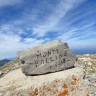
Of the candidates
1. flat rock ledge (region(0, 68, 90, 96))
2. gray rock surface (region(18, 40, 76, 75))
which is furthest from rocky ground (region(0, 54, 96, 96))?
gray rock surface (region(18, 40, 76, 75))

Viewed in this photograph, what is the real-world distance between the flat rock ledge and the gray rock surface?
28.9 inches

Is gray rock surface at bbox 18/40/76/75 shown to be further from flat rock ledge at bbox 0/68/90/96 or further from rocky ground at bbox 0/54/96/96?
rocky ground at bbox 0/54/96/96

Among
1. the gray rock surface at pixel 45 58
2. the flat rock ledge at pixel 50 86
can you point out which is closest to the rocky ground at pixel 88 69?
the flat rock ledge at pixel 50 86

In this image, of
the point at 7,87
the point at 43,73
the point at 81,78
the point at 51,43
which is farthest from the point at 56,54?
the point at 7,87

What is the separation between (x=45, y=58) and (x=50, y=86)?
2253 millimetres

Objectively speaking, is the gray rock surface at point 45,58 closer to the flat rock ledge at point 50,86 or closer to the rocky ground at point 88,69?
the flat rock ledge at point 50,86

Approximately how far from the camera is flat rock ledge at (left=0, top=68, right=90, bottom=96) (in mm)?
10352

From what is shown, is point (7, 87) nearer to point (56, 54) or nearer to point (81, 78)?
point (56, 54)

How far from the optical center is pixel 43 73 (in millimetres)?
12000

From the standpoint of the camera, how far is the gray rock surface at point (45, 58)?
1177cm

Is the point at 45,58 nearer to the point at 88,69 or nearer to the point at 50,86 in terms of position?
the point at 50,86

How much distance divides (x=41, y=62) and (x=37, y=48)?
1.14 m

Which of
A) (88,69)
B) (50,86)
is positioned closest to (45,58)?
(50,86)

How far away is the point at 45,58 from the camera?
11.9m
